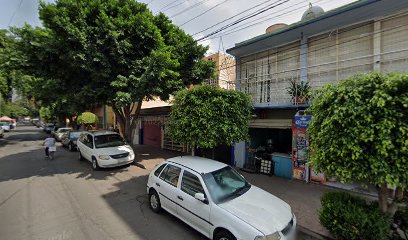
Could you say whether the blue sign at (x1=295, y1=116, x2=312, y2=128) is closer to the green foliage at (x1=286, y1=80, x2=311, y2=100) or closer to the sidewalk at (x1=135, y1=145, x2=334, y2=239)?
the green foliage at (x1=286, y1=80, x2=311, y2=100)

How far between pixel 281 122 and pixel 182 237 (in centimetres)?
606

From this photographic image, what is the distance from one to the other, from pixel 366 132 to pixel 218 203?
2.78 m

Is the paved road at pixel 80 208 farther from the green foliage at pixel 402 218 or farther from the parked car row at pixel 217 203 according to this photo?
the green foliage at pixel 402 218

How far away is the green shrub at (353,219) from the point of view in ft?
11.0

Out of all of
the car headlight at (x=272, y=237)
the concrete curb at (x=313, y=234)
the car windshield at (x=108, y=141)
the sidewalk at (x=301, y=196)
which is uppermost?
the car windshield at (x=108, y=141)

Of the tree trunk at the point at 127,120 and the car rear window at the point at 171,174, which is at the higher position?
the tree trunk at the point at 127,120

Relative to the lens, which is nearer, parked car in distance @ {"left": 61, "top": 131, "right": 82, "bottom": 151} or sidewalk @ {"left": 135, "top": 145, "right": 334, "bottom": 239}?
sidewalk @ {"left": 135, "top": 145, "right": 334, "bottom": 239}

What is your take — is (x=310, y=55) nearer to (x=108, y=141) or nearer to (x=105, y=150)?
(x=105, y=150)

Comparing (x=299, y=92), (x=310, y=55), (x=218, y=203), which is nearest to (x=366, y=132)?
(x=218, y=203)

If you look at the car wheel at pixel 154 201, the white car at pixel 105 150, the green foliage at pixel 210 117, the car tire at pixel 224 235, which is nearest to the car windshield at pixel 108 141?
the white car at pixel 105 150

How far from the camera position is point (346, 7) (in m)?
6.41

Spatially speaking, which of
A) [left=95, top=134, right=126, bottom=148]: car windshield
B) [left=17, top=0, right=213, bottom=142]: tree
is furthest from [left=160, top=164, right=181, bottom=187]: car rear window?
[left=95, top=134, right=126, bottom=148]: car windshield

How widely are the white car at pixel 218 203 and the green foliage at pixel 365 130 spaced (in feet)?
4.33

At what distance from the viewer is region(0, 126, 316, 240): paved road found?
14.1ft
